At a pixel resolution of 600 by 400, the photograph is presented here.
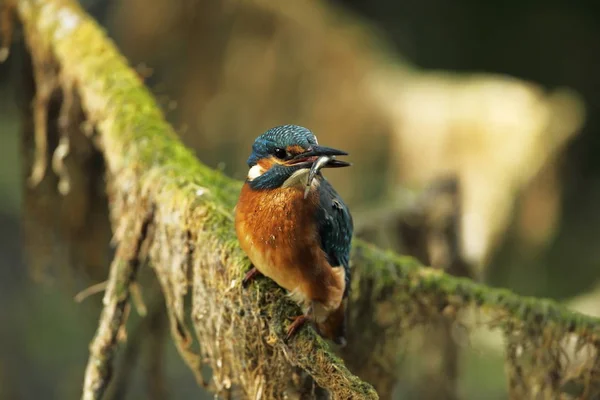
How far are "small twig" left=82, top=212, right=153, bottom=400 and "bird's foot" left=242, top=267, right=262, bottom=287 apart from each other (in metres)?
0.41

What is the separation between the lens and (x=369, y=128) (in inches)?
224

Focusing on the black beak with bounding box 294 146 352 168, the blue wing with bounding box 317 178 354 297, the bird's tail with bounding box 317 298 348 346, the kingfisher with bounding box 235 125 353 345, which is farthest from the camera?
the bird's tail with bounding box 317 298 348 346

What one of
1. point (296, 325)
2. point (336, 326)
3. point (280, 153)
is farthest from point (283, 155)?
point (336, 326)

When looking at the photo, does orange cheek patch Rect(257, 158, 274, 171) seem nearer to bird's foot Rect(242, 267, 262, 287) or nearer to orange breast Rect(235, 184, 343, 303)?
orange breast Rect(235, 184, 343, 303)

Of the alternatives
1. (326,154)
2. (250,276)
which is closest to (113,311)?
(250,276)

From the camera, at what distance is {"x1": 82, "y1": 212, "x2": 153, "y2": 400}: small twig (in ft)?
6.41

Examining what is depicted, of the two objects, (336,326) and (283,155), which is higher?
(283,155)

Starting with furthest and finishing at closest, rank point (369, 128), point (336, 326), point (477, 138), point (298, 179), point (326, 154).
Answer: point (369, 128) < point (477, 138) < point (336, 326) < point (298, 179) < point (326, 154)

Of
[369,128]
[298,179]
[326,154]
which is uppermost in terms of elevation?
[326,154]

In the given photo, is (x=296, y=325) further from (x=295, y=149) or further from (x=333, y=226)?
(x=295, y=149)

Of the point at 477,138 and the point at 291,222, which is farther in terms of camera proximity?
the point at 477,138

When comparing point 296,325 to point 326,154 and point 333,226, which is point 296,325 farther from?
point 326,154

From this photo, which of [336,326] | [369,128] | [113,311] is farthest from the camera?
[369,128]

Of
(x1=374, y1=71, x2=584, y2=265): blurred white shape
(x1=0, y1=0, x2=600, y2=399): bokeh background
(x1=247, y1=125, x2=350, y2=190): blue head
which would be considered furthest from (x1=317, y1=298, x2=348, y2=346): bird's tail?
(x1=374, y1=71, x2=584, y2=265): blurred white shape
